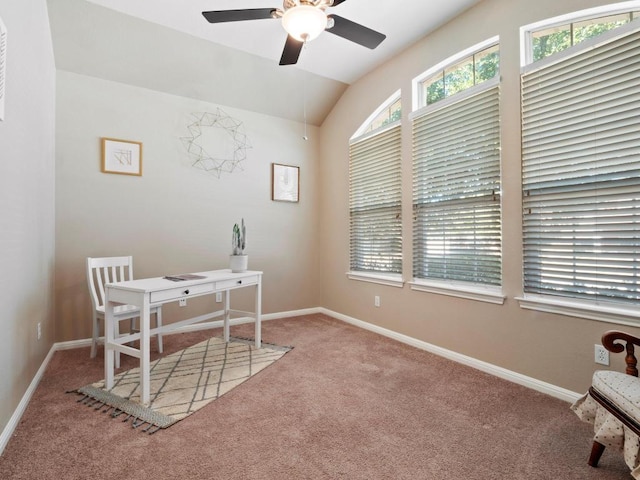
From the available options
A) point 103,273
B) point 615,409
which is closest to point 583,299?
point 615,409

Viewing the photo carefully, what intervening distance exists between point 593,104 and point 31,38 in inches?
142

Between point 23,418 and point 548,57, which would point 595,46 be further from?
point 23,418

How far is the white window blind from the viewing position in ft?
12.0

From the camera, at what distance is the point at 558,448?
1.73 metres

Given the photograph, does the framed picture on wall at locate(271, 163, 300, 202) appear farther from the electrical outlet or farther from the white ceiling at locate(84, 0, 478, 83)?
the electrical outlet

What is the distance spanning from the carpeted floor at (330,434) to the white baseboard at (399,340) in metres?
0.06

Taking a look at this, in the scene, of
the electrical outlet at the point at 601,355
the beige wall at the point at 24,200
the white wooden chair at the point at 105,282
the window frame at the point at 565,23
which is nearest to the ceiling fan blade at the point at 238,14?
the beige wall at the point at 24,200

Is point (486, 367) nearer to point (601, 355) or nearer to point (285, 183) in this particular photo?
point (601, 355)

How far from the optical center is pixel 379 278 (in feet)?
12.4

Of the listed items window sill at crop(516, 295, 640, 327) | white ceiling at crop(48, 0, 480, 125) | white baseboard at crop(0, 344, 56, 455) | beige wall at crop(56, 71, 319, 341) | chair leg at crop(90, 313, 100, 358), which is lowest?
white baseboard at crop(0, 344, 56, 455)

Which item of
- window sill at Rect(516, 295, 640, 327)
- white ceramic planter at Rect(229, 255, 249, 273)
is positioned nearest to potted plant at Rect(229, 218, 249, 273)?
white ceramic planter at Rect(229, 255, 249, 273)

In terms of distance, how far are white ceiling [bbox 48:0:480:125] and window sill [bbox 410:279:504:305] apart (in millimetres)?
2312

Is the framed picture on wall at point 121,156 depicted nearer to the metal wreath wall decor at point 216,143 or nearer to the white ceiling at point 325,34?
the metal wreath wall decor at point 216,143

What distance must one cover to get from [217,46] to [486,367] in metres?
3.79
